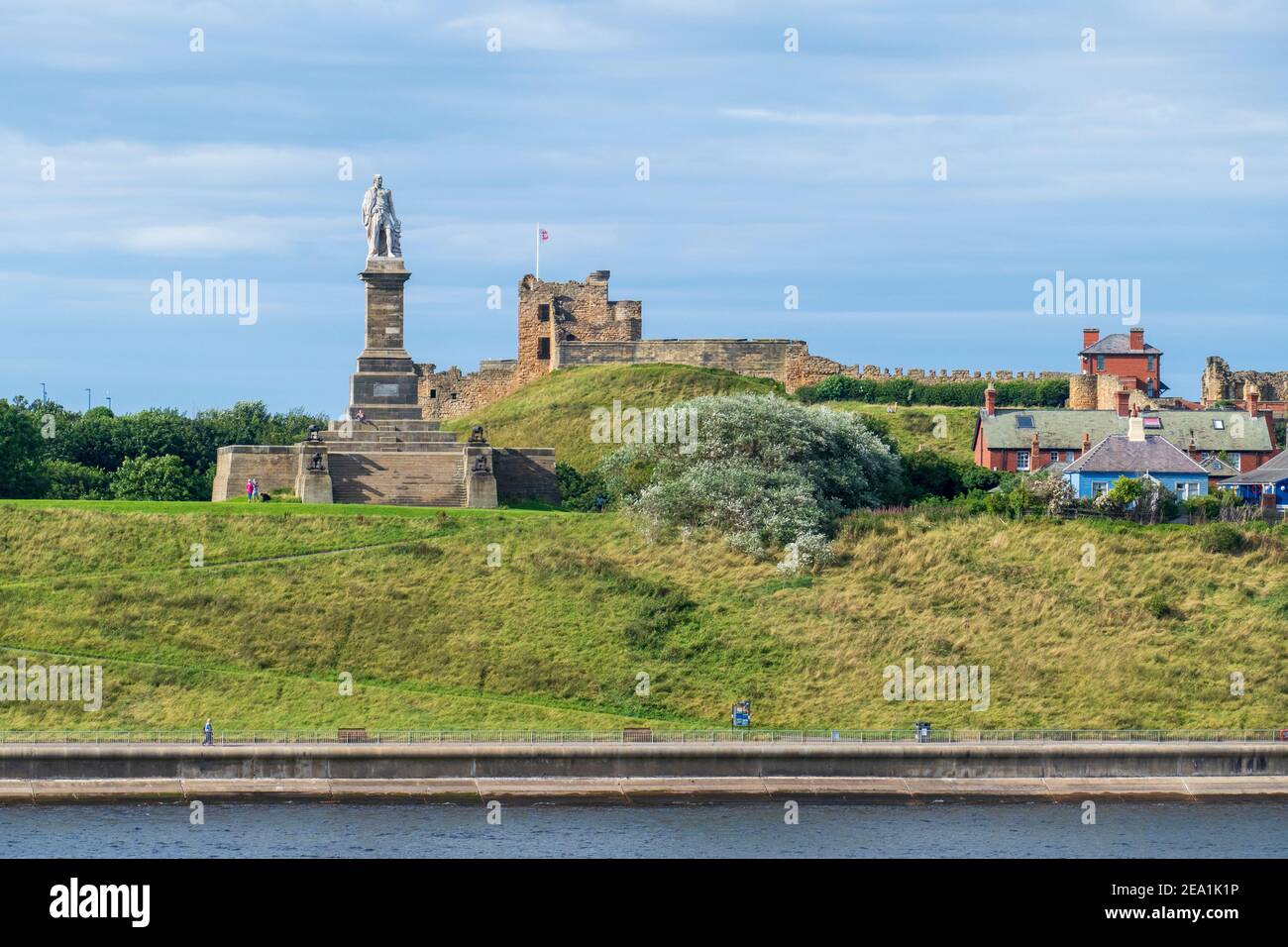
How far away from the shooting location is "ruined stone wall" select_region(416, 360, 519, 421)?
110 m

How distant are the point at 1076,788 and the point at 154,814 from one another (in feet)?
71.3

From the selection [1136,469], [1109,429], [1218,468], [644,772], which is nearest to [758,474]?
[1136,469]

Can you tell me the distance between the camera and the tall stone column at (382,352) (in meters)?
79.8

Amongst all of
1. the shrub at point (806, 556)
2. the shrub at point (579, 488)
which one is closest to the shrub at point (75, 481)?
the shrub at point (579, 488)

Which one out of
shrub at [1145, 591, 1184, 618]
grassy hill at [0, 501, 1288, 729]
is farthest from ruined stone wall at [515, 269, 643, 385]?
shrub at [1145, 591, 1184, 618]

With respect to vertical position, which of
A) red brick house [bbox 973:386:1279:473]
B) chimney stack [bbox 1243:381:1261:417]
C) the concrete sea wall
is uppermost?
chimney stack [bbox 1243:381:1261:417]

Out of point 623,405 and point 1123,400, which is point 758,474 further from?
point 1123,400

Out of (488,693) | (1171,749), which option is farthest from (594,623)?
(1171,749)

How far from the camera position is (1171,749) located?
56.2 meters

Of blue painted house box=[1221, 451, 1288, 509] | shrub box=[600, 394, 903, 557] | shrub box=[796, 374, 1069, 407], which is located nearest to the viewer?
shrub box=[600, 394, 903, 557]

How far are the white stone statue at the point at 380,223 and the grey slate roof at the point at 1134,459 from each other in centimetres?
2711

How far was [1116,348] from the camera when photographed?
10644 centimetres

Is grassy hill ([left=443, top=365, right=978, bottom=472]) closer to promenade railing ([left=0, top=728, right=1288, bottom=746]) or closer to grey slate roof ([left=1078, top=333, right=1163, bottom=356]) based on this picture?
grey slate roof ([left=1078, top=333, right=1163, bottom=356])
